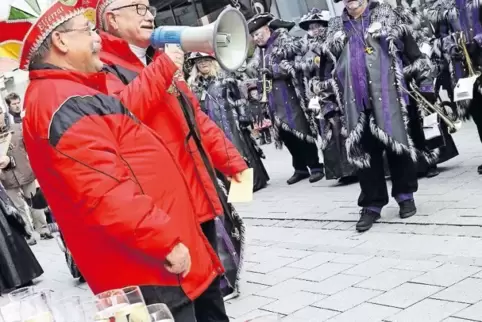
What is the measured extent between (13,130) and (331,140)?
4212 mm

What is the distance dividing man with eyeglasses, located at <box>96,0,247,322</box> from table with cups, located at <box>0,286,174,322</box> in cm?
120

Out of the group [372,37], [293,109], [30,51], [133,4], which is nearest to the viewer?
[30,51]

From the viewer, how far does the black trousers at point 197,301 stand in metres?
2.76

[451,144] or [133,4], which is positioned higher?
[133,4]

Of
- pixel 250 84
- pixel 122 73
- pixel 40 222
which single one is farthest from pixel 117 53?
pixel 40 222

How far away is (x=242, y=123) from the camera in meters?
9.67

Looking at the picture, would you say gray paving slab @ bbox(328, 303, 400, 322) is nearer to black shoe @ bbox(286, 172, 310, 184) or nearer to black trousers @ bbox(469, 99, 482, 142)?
black trousers @ bbox(469, 99, 482, 142)

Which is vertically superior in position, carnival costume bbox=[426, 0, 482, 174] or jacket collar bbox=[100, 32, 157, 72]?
jacket collar bbox=[100, 32, 157, 72]

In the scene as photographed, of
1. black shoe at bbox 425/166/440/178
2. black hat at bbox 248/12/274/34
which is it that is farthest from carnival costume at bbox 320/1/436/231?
black hat at bbox 248/12/274/34

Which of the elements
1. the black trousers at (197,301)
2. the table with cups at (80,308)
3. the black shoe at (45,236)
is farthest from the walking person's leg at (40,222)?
the table with cups at (80,308)

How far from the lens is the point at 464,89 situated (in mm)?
6520

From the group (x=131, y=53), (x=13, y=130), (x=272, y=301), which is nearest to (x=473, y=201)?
(x=272, y=301)

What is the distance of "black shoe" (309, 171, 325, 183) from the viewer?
9.18m

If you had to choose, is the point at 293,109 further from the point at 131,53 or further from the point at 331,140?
the point at 131,53
